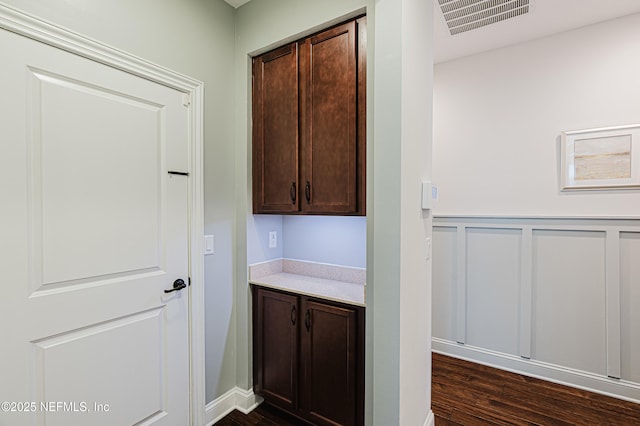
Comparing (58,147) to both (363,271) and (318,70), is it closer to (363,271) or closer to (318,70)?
(318,70)

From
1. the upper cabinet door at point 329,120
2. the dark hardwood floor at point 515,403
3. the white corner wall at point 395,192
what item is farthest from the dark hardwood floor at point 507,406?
the upper cabinet door at point 329,120

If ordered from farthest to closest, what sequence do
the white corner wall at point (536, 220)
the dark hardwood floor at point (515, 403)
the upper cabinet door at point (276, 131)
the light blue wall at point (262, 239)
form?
the white corner wall at point (536, 220) → the light blue wall at point (262, 239) → the dark hardwood floor at point (515, 403) → the upper cabinet door at point (276, 131)

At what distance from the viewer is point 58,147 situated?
4.25 feet

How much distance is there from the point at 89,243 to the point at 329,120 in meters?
1.37

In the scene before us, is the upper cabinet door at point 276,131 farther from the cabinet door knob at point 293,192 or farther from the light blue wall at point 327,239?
the light blue wall at point 327,239

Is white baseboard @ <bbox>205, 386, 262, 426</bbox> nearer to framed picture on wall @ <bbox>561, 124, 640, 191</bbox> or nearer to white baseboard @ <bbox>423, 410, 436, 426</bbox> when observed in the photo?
white baseboard @ <bbox>423, 410, 436, 426</bbox>

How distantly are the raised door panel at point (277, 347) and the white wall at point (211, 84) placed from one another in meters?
0.23

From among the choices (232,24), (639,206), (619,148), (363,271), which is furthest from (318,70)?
(639,206)

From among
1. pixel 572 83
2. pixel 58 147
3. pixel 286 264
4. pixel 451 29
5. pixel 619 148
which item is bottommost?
pixel 286 264

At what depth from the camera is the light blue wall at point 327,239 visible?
204 centimetres

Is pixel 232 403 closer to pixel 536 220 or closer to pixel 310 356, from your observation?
pixel 310 356

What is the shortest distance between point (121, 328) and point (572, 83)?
359 cm

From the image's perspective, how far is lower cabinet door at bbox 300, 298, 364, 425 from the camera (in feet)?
5.37

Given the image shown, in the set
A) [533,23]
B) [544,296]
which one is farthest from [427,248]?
[533,23]
